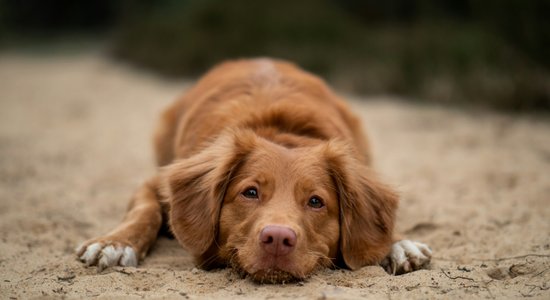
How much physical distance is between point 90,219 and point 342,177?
2.19m

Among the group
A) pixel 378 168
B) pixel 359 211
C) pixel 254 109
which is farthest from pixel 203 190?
pixel 378 168

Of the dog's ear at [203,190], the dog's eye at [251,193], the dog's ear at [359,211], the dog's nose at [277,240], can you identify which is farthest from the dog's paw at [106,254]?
the dog's ear at [359,211]

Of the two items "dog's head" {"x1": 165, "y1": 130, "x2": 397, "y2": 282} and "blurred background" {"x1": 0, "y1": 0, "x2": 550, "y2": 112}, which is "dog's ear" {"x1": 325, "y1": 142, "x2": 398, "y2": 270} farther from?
"blurred background" {"x1": 0, "y1": 0, "x2": 550, "y2": 112}

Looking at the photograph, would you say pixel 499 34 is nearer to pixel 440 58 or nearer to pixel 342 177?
pixel 440 58

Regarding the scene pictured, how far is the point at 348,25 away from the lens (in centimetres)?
1528

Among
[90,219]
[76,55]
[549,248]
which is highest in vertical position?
[549,248]

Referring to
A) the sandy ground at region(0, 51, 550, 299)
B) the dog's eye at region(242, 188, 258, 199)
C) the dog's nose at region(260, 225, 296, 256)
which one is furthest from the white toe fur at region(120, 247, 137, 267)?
the dog's nose at region(260, 225, 296, 256)

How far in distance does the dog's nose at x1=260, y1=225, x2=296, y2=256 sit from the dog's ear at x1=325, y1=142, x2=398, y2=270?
2.09ft

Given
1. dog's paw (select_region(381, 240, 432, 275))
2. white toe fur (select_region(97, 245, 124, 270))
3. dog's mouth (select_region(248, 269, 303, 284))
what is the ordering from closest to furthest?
dog's mouth (select_region(248, 269, 303, 284)) → white toe fur (select_region(97, 245, 124, 270)) → dog's paw (select_region(381, 240, 432, 275))

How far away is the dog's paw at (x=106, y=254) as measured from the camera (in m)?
4.09

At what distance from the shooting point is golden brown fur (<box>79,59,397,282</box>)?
379 cm

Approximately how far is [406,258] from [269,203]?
1038 millimetres

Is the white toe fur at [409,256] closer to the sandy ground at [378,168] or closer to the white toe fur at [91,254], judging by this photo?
the sandy ground at [378,168]

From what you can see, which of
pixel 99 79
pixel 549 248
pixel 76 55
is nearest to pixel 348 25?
pixel 99 79
